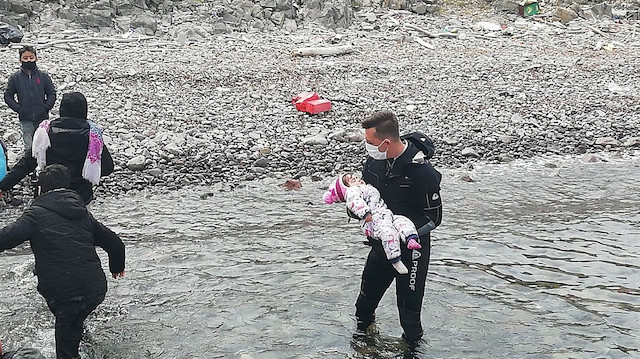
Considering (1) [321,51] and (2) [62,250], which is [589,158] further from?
(2) [62,250]

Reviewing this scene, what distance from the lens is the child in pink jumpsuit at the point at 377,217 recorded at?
5.68 meters

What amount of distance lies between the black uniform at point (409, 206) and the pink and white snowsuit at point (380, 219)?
0.12 m

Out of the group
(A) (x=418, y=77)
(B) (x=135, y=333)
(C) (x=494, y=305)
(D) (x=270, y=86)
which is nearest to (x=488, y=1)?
(A) (x=418, y=77)

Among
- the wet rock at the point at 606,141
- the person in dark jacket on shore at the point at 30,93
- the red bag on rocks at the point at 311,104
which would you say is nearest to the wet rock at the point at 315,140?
the red bag on rocks at the point at 311,104

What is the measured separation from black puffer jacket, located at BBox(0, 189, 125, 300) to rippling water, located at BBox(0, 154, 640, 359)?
1.31m

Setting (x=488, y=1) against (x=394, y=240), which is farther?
(x=488, y=1)

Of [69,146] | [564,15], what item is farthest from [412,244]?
[564,15]

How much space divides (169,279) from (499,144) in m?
8.37

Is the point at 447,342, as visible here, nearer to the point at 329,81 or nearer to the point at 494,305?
the point at 494,305

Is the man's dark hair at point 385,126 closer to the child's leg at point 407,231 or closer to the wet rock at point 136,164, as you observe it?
the child's leg at point 407,231

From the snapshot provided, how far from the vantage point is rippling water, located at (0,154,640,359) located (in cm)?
707

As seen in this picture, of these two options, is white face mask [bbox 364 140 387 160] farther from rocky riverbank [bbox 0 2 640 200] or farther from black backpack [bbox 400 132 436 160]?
rocky riverbank [bbox 0 2 640 200]

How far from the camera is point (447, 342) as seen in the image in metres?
7.11

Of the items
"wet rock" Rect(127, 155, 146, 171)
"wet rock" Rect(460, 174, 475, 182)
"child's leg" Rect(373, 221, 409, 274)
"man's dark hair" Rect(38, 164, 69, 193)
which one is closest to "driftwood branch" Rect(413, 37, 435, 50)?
"wet rock" Rect(460, 174, 475, 182)
